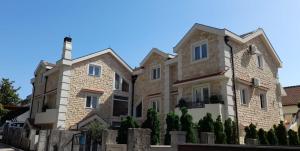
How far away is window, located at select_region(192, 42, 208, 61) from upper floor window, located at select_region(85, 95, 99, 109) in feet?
34.0

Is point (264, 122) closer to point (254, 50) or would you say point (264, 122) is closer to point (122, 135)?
point (254, 50)

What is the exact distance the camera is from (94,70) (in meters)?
26.2

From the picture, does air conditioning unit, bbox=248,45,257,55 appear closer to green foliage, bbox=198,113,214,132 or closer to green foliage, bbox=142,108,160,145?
green foliage, bbox=198,113,214,132

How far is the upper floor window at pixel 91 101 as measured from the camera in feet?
82.4

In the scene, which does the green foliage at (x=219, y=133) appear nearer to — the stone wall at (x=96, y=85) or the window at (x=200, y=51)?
the window at (x=200, y=51)

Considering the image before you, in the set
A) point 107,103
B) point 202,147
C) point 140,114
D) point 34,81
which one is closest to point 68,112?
point 107,103

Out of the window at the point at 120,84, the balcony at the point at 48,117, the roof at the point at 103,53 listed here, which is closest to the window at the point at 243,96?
the window at the point at 120,84

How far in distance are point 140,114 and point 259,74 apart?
11.6 m

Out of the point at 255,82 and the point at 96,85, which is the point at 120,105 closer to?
the point at 96,85

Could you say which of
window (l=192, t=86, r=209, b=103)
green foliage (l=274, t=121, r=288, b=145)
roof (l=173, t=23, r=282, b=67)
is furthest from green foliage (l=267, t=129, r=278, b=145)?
roof (l=173, t=23, r=282, b=67)

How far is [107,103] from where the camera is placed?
1034 inches

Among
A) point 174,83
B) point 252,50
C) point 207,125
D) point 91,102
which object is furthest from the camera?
point 91,102

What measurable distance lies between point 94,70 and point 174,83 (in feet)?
29.5

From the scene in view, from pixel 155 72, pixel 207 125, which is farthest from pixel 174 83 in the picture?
pixel 207 125
